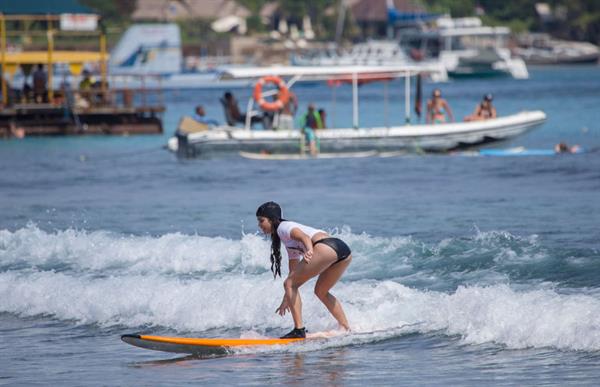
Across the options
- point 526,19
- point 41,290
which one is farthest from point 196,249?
point 526,19

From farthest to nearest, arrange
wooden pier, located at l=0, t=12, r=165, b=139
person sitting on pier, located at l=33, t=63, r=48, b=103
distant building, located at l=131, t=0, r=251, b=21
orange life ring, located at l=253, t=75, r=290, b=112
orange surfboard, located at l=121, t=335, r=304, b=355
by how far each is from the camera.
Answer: distant building, located at l=131, t=0, r=251, b=21, wooden pier, located at l=0, t=12, r=165, b=139, person sitting on pier, located at l=33, t=63, r=48, b=103, orange life ring, located at l=253, t=75, r=290, b=112, orange surfboard, located at l=121, t=335, r=304, b=355

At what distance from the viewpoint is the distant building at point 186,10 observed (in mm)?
125562

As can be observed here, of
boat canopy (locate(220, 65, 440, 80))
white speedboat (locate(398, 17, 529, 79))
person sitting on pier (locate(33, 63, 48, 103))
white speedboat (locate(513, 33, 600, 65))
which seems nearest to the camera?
boat canopy (locate(220, 65, 440, 80))

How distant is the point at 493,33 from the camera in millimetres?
110250

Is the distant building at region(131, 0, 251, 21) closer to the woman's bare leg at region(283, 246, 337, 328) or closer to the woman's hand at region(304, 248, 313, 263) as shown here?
the woman's bare leg at region(283, 246, 337, 328)

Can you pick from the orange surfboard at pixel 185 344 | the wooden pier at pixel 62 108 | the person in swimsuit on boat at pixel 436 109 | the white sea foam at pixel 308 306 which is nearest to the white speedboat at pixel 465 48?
the wooden pier at pixel 62 108

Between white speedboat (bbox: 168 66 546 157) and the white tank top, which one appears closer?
the white tank top

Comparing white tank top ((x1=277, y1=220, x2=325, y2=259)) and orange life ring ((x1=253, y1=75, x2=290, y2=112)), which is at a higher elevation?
orange life ring ((x1=253, y1=75, x2=290, y2=112))

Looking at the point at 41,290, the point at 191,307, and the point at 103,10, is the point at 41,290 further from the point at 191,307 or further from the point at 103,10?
the point at 103,10

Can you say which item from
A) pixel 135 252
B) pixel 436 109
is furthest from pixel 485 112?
pixel 135 252

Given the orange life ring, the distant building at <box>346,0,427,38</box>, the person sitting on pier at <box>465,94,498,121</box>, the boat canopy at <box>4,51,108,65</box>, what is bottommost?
the person sitting on pier at <box>465,94,498,121</box>

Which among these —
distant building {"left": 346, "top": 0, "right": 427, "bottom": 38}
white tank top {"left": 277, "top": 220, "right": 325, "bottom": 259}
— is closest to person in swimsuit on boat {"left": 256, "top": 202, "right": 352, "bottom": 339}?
white tank top {"left": 277, "top": 220, "right": 325, "bottom": 259}

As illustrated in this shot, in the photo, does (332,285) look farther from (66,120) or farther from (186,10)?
(186,10)

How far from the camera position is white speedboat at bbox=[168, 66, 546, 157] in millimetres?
32375
